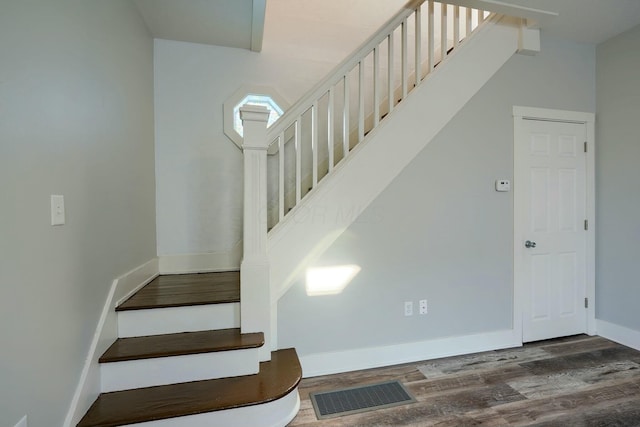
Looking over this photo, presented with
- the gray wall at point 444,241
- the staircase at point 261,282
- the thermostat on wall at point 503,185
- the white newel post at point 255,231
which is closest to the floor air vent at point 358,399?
the staircase at point 261,282

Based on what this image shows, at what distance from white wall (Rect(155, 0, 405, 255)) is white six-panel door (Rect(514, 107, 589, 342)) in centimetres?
220

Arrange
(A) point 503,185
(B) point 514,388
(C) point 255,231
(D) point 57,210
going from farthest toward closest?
(A) point 503,185 < (B) point 514,388 < (C) point 255,231 < (D) point 57,210

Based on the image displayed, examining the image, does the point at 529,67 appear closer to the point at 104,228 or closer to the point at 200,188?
the point at 200,188

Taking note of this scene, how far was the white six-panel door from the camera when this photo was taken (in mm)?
2771

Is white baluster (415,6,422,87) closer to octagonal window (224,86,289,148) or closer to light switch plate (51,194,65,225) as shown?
octagonal window (224,86,289,148)

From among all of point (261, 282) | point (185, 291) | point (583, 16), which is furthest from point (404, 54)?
point (185, 291)

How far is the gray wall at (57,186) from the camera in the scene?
42.5 inches

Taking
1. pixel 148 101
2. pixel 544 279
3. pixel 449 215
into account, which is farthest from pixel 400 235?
pixel 148 101

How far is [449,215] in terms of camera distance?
8.52 feet

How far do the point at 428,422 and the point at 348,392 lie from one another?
0.54 meters

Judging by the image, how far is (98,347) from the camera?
165 centimetres

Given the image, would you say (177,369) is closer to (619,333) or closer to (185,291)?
(185,291)

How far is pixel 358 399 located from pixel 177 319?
4.32ft

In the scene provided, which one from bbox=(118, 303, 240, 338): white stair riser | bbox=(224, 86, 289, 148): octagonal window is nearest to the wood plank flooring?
bbox=(118, 303, 240, 338): white stair riser
